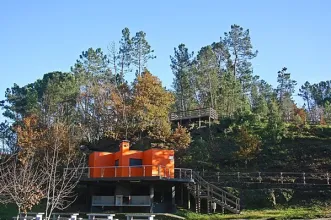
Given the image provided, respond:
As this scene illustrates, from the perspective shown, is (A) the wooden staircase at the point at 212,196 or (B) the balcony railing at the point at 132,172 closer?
(A) the wooden staircase at the point at 212,196

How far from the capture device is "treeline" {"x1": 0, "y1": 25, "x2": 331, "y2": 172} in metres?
41.9

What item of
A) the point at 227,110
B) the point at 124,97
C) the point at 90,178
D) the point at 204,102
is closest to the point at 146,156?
the point at 90,178

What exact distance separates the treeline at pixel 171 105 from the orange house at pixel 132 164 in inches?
357

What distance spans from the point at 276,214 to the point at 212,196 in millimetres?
4986

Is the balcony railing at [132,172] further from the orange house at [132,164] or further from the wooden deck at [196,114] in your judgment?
the wooden deck at [196,114]

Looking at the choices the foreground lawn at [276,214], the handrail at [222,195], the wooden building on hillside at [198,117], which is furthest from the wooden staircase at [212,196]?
the wooden building on hillside at [198,117]

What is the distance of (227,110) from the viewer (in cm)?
5328

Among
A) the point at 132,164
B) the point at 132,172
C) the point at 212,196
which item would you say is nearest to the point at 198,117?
the point at 132,164

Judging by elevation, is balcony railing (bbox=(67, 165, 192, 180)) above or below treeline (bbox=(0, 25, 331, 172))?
below

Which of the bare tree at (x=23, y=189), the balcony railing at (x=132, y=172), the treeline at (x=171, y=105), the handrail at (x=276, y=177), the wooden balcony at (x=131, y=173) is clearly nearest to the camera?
the bare tree at (x=23, y=189)

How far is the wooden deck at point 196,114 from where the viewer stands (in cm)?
4915

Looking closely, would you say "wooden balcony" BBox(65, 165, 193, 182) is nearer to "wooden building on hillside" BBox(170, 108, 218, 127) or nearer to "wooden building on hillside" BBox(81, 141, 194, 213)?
"wooden building on hillside" BBox(81, 141, 194, 213)

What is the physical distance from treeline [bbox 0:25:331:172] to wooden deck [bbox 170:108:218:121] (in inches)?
59.0

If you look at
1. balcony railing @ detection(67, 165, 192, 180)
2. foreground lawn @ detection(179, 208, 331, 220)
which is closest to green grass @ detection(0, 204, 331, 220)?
foreground lawn @ detection(179, 208, 331, 220)
